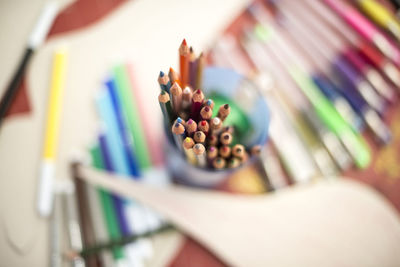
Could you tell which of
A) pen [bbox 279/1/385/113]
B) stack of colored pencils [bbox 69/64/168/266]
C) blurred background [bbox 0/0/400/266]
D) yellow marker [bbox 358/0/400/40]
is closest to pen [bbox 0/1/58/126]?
blurred background [bbox 0/0/400/266]

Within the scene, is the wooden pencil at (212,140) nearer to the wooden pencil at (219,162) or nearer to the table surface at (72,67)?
the wooden pencil at (219,162)

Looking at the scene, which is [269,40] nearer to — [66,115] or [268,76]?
[268,76]

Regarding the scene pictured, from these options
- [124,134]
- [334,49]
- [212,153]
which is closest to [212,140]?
[212,153]

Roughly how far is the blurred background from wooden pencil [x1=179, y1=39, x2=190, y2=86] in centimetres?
10

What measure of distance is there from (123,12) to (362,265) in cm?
44

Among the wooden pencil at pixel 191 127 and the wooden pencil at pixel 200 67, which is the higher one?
the wooden pencil at pixel 200 67

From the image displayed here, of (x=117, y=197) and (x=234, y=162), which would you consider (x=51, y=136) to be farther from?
(x=234, y=162)

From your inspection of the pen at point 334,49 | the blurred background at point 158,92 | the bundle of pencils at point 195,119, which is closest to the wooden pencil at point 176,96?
the bundle of pencils at point 195,119

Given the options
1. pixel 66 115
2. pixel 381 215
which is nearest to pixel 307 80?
pixel 381 215

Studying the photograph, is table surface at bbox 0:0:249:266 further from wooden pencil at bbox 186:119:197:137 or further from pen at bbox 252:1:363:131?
A: wooden pencil at bbox 186:119:197:137

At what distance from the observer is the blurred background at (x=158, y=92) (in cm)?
32

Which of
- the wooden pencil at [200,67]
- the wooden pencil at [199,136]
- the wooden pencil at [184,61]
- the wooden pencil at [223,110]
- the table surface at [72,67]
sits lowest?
the wooden pencil at [199,136]

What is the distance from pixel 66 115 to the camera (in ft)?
1.16

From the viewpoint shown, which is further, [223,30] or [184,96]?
[223,30]
